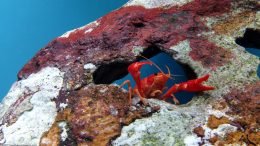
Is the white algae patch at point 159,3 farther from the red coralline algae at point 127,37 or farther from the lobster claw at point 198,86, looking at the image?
the lobster claw at point 198,86

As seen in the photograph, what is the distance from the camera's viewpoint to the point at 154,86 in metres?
4.45

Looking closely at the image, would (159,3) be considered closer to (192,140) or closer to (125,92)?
(125,92)

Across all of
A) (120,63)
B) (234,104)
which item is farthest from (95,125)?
(234,104)

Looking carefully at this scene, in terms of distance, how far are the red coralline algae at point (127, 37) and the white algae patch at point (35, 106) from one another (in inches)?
7.1

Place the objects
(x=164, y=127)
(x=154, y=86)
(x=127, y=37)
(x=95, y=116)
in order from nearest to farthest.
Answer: (x=164, y=127)
(x=95, y=116)
(x=154, y=86)
(x=127, y=37)

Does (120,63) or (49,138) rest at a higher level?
(120,63)

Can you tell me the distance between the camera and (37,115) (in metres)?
4.13

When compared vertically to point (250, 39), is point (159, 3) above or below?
above

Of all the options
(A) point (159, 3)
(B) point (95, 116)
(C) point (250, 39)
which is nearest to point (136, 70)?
(B) point (95, 116)

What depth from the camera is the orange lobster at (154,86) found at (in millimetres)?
4016

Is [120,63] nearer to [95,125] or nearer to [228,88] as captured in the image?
[95,125]

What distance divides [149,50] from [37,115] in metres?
1.82

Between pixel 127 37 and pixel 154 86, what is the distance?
0.95 metres

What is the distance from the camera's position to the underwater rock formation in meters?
3.68
